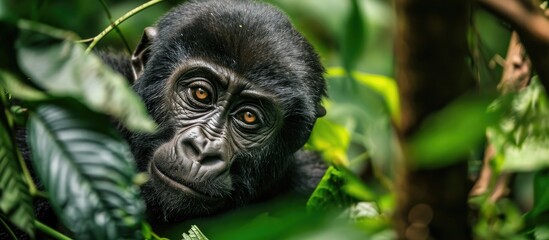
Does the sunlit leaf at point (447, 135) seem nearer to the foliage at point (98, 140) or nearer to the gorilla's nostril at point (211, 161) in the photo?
the foliage at point (98, 140)

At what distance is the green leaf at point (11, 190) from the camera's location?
144 cm

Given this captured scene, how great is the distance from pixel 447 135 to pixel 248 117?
8.46 ft

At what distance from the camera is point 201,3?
3801 mm

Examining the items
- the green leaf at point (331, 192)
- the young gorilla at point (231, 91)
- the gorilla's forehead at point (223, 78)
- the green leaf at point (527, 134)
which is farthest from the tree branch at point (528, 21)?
the gorilla's forehead at point (223, 78)

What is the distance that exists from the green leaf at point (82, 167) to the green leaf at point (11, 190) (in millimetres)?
59

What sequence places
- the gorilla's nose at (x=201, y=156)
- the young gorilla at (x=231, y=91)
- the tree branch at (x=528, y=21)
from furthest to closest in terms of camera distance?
the young gorilla at (x=231, y=91) → the gorilla's nose at (x=201, y=156) → the tree branch at (x=528, y=21)

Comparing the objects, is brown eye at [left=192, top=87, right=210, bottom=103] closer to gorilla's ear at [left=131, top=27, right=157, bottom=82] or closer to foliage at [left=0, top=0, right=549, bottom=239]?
gorilla's ear at [left=131, top=27, right=157, bottom=82]

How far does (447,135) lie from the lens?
1109 mm

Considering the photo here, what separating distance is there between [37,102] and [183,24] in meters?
2.28

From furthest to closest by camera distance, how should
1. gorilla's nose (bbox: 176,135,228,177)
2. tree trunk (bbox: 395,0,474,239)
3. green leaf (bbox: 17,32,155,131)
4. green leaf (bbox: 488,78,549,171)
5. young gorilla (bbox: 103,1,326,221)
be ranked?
young gorilla (bbox: 103,1,326,221)
gorilla's nose (bbox: 176,135,228,177)
green leaf (bbox: 488,78,549,171)
green leaf (bbox: 17,32,155,131)
tree trunk (bbox: 395,0,474,239)

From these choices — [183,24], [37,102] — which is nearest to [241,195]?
[183,24]

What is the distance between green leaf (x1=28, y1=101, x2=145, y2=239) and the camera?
1393mm

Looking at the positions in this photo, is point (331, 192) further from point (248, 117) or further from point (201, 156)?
point (248, 117)

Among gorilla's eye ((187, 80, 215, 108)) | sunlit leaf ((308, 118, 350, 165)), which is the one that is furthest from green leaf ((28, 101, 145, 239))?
sunlit leaf ((308, 118, 350, 165))
